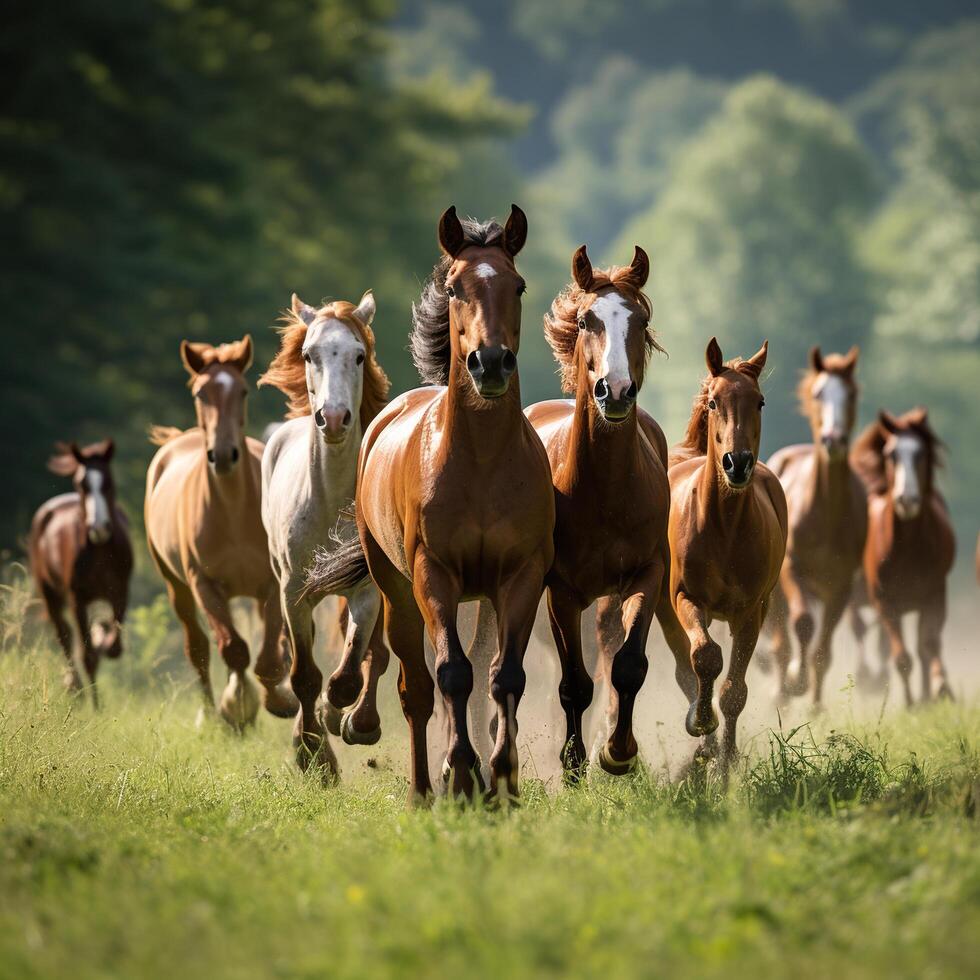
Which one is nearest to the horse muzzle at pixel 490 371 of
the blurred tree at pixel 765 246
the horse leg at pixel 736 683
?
the horse leg at pixel 736 683

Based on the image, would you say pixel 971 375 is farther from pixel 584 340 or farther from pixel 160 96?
pixel 584 340

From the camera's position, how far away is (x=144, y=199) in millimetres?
23125

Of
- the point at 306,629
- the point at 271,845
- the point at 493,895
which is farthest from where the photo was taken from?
the point at 306,629

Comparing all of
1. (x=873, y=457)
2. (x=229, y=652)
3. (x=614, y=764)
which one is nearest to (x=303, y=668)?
(x=229, y=652)

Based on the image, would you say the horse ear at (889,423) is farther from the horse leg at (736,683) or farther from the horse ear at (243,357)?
the horse ear at (243,357)

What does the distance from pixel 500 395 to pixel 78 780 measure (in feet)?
9.27

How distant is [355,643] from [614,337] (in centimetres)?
254

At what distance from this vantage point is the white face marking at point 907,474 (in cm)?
1203

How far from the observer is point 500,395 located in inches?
244

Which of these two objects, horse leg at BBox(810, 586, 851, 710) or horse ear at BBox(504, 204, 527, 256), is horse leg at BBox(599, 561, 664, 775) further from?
horse leg at BBox(810, 586, 851, 710)

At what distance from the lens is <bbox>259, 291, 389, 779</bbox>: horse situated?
8.00 metres

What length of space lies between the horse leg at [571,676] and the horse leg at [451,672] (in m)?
0.83

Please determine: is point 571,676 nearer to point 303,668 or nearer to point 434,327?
point 434,327

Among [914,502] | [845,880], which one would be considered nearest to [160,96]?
[914,502]
